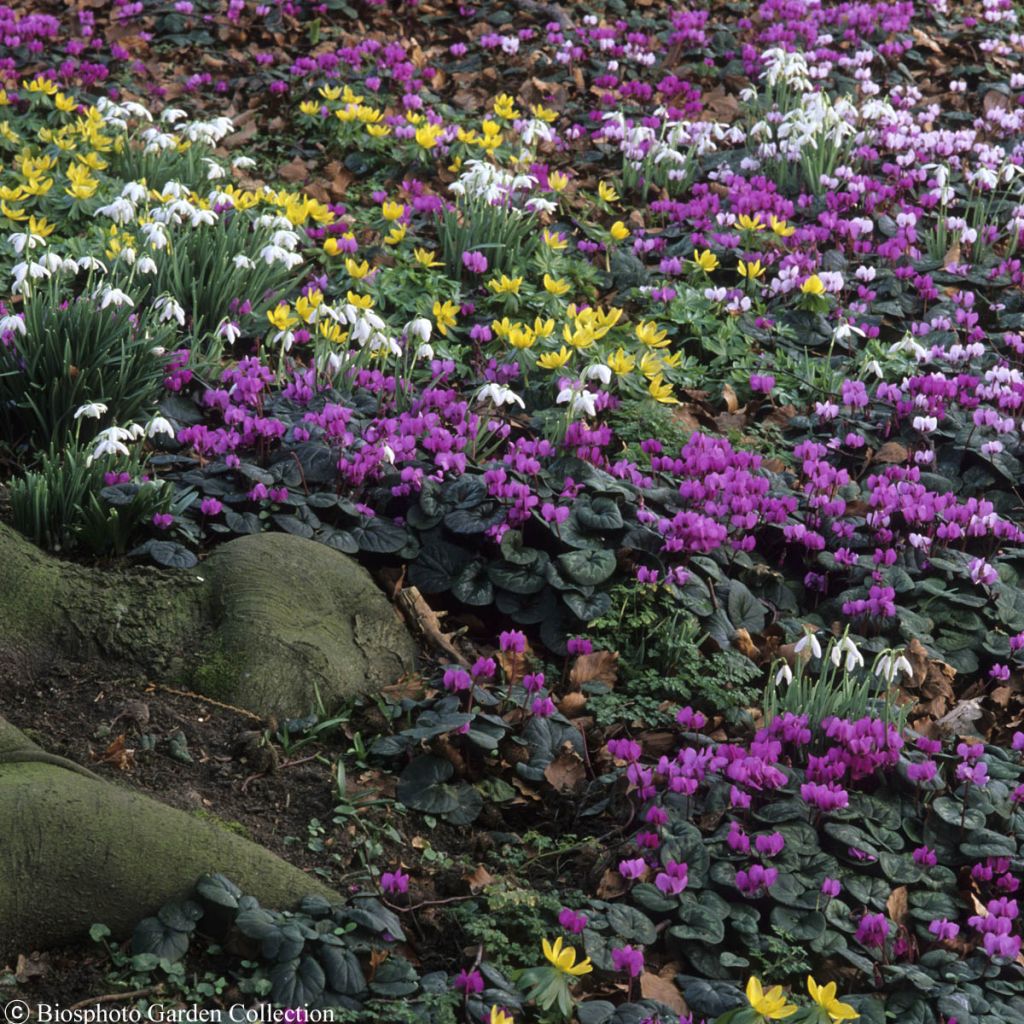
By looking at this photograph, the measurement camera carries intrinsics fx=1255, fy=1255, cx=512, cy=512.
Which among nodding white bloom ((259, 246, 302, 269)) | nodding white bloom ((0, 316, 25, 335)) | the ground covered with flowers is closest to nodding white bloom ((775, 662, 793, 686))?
the ground covered with flowers

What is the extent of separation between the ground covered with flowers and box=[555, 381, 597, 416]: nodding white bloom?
32 mm

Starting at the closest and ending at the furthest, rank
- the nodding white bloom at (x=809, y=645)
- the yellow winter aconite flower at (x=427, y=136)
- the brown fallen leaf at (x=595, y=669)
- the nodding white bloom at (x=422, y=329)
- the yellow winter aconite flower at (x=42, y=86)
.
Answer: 1. the nodding white bloom at (x=809, y=645)
2. the brown fallen leaf at (x=595, y=669)
3. the nodding white bloom at (x=422, y=329)
4. the yellow winter aconite flower at (x=427, y=136)
5. the yellow winter aconite flower at (x=42, y=86)

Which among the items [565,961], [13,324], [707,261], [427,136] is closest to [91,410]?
[13,324]

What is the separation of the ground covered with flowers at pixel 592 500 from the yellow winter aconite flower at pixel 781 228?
0.32 ft

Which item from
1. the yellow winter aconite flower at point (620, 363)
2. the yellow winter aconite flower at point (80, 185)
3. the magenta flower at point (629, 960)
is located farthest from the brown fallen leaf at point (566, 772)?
the yellow winter aconite flower at point (80, 185)

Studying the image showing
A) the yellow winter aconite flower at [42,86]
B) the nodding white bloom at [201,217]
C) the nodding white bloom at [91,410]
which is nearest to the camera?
the nodding white bloom at [91,410]

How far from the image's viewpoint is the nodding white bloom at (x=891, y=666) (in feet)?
10.9

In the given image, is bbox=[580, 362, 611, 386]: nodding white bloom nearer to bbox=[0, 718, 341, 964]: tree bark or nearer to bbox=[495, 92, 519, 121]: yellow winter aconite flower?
bbox=[0, 718, 341, 964]: tree bark

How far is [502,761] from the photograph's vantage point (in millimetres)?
3295

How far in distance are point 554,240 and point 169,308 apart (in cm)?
206

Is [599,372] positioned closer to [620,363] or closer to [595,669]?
[620,363]

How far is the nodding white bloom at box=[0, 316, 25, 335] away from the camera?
3.97 metres

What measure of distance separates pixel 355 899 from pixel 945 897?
1.38 meters

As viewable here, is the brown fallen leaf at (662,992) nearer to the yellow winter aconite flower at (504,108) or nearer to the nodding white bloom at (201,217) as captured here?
the nodding white bloom at (201,217)
